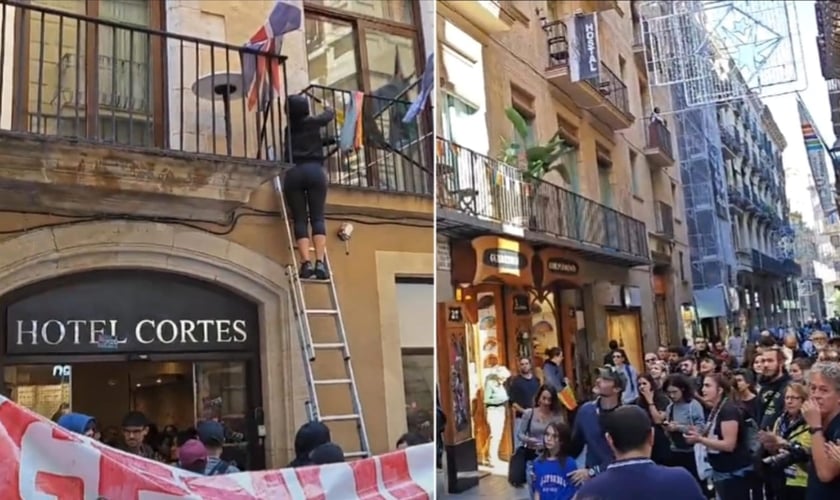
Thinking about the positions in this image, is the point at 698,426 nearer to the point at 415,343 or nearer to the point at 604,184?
the point at 604,184

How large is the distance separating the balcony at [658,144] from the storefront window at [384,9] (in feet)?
4.09

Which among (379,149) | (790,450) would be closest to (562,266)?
(790,450)

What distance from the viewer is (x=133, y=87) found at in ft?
6.13

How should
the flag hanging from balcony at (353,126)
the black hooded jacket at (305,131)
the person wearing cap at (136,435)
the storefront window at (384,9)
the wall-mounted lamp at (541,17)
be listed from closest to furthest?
the wall-mounted lamp at (541,17), the person wearing cap at (136,435), the black hooded jacket at (305,131), the flag hanging from balcony at (353,126), the storefront window at (384,9)

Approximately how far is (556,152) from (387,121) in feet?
3.64

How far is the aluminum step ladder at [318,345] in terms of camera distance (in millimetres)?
1910

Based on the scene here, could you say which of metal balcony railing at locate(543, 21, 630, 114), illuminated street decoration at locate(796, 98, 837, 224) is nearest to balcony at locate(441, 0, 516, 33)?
metal balcony railing at locate(543, 21, 630, 114)

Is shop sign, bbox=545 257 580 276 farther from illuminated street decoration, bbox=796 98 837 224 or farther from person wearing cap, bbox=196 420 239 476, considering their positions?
person wearing cap, bbox=196 420 239 476

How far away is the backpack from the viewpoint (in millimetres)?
1634

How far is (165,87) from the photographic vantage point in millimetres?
1933

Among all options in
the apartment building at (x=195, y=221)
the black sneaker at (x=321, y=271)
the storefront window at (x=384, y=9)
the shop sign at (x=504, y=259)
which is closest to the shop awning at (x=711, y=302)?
the shop sign at (x=504, y=259)

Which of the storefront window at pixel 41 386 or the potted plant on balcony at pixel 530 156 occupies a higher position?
the potted plant on balcony at pixel 530 156

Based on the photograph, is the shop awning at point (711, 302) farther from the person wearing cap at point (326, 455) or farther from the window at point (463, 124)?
the person wearing cap at point (326, 455)

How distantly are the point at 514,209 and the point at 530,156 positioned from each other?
0.42 feet
